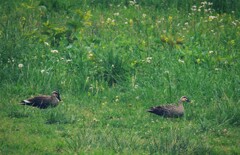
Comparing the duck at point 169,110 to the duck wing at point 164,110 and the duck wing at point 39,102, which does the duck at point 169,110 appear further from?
the duck wing at point 39,102

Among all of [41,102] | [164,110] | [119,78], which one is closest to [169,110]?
[164,110]

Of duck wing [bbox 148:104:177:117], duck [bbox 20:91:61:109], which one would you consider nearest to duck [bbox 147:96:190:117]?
duck wing [bbox 148:104:177:117]

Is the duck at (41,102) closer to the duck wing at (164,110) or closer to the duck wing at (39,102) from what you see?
the duck wing at (39,102)

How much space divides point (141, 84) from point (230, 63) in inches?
69.2

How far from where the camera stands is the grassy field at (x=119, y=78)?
7.62 m

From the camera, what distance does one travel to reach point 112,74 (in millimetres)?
10430

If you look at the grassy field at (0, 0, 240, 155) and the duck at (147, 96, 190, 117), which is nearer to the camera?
the grassy field at (0, 0, 240, 155)

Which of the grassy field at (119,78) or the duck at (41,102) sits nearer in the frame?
the grassy field at (119,78)

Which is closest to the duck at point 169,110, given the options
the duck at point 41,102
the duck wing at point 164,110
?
the duck wing at point 164,110

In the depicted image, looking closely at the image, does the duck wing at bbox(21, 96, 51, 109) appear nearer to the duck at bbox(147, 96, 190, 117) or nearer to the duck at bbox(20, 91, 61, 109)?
the duck at bbox(20, 91, 61, 109)

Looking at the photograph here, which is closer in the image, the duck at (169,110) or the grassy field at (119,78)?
the grassy field at (119,78)

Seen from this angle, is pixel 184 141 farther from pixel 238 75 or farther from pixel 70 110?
pixel 238 75

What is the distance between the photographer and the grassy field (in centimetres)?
762

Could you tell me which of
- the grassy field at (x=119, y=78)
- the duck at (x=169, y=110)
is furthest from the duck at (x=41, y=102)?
the duck at (x=169, y=110)
